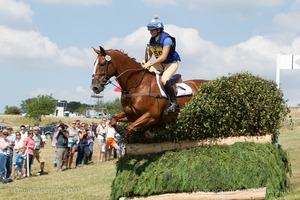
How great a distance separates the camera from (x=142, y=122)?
396 inches

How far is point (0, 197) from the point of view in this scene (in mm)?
15078

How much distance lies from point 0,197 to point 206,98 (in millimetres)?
7989

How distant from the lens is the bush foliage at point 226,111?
10.5 metres

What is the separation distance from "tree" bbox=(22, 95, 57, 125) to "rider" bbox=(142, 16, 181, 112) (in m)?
85.7

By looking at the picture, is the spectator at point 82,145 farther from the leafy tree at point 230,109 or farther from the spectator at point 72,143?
the leafy tree at point 230,109

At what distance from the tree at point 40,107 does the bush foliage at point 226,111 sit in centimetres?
8570

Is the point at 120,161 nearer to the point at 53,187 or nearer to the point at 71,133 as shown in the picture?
the point at 53,187

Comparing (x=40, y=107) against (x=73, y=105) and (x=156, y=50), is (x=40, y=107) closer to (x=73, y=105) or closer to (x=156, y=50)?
(x=156, y=50)

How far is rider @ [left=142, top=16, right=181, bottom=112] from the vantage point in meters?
10.2

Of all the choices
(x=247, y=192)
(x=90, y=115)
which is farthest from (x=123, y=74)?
(x=90, y=115)

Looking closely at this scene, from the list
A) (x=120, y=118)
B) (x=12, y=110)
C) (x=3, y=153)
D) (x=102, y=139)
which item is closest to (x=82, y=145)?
(x=102, y=139)

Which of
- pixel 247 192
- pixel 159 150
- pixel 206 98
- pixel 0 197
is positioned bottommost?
pixel 0 197

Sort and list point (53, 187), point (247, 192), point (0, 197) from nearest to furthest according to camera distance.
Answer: point (247, 192) < point (0, 197) < point (53, 187)

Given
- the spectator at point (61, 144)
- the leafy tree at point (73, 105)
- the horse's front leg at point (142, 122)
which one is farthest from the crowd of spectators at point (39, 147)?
the leafy tree at point (73, 105)
